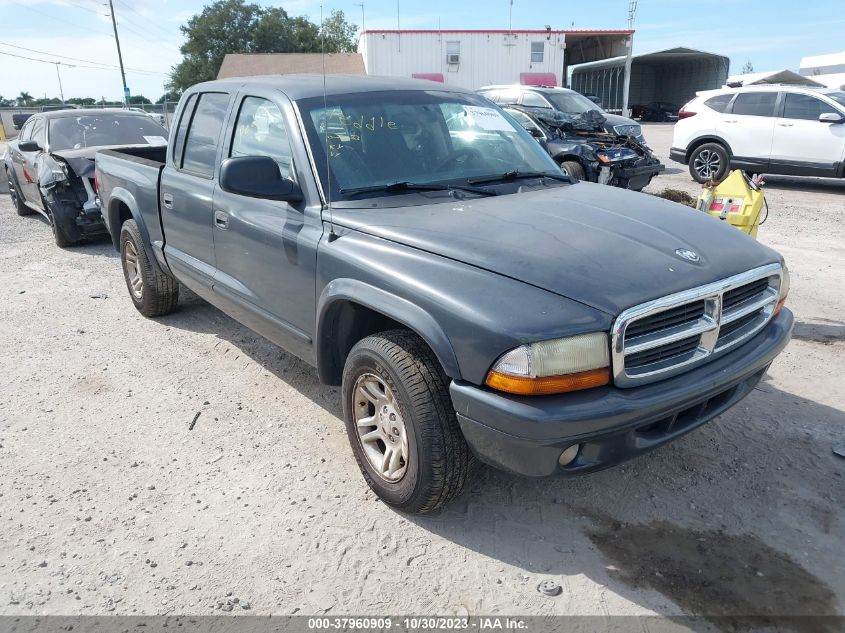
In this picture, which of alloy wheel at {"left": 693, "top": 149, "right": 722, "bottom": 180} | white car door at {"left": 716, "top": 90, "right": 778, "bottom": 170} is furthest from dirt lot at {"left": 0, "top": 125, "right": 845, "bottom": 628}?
alloy wheel at {"left": 693, "top": 149, "right": 722, "bottom": 180}

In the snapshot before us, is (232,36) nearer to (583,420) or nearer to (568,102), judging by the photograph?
(568,102)

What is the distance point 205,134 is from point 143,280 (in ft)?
5.47

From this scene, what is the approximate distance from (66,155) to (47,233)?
5.88 ft

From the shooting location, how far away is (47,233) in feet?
30.5

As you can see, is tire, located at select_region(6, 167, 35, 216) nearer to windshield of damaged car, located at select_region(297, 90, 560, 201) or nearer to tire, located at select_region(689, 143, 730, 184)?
windshield of damaged car, located at select_region(297, 90, 560, 201)

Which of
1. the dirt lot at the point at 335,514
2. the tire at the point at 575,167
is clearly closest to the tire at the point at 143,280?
the dirt lot at the point at 335,514

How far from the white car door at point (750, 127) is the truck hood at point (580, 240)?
9.68 meters

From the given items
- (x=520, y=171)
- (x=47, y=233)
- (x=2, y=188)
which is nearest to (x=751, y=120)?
(x=520, y=171)

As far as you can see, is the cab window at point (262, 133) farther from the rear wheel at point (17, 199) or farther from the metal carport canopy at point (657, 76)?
the metal carport canopy at point (657, 76)

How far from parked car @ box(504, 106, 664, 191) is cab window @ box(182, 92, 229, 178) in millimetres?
6254

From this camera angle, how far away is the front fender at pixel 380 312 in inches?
96.3

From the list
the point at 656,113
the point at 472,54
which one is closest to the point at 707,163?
the point at 472,54

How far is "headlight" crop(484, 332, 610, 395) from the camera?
7.44 ft

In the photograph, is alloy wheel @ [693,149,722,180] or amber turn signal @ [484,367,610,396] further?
alloy wheel @ [693,149,722,180]
